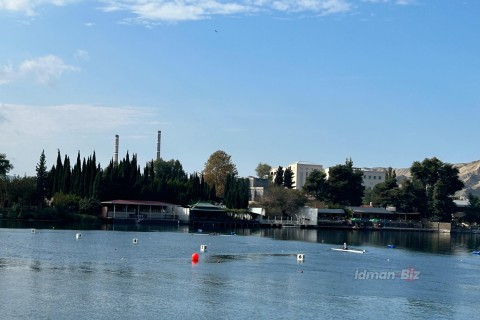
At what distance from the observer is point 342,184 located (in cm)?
15300

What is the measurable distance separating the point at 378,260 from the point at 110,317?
134 feet

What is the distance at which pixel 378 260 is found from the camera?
69062mm

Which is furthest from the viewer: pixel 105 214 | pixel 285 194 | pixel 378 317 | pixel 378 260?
pixel 285 194

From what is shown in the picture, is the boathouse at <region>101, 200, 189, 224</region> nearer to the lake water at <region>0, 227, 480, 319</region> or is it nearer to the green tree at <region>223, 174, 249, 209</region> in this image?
the green tree at <region>223, 174, 249, 209</region>

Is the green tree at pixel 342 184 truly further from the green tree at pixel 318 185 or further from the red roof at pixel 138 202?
the red roof at pixel 138 202

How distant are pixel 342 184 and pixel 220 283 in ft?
361

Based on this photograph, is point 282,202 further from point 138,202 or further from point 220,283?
point 220,283

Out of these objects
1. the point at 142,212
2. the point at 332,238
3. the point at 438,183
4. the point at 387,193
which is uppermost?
the point at 438,183

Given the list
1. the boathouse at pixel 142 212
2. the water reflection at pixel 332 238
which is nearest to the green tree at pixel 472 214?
the water reflection at pixel 332 238

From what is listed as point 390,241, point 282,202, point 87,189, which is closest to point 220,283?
point 390,241

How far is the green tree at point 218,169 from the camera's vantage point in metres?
168

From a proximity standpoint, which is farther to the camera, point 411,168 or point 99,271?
point 411,168

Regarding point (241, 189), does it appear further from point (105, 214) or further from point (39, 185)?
point (39, 185)

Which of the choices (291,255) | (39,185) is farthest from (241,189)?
(291,255)
